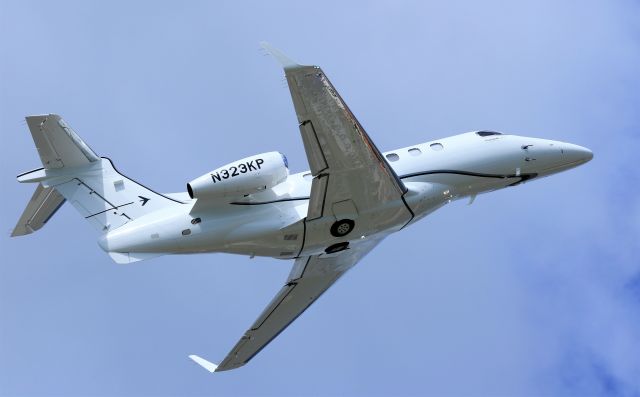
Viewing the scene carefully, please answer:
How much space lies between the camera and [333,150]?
24.5 meters

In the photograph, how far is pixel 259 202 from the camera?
85.6ft

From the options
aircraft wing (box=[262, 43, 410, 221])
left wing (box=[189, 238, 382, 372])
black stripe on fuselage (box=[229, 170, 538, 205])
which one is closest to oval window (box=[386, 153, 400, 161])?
black stripe on fuselage (box=[229, 170, 538, 205])

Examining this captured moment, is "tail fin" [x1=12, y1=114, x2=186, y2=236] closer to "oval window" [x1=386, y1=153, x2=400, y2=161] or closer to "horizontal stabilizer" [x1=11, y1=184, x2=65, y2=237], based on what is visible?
"horizontal stabilizer" [x1=11, y1=184, x2=65, y2=237]

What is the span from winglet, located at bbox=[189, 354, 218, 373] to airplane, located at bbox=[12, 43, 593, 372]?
467cm

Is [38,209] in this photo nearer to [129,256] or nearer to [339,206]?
[129,256]

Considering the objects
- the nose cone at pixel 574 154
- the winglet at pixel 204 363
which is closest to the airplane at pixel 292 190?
the nose cone at pixel 574 154

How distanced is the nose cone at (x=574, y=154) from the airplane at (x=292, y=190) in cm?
65

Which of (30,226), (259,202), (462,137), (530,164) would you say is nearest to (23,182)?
(30,226)

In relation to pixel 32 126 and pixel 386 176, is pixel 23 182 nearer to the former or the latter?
pixel 32 126

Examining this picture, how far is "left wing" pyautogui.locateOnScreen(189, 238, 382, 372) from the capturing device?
3002cm

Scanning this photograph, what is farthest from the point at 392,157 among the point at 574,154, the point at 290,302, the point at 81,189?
the point at 81,189

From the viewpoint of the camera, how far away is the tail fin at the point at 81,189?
85.8ft

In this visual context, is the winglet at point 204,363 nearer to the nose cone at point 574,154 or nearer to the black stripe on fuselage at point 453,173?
the black stripe on fuselage at point 453,173

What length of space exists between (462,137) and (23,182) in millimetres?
11445
